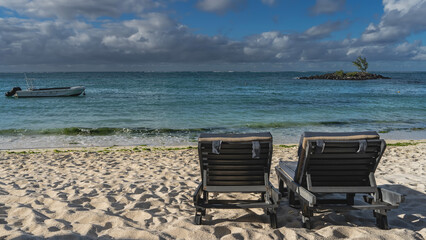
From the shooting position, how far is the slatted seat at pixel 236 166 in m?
3.79

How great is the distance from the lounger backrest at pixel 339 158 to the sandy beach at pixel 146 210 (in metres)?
0.61

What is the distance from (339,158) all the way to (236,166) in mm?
1273

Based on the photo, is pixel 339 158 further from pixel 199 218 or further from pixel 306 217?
pixel 199 218

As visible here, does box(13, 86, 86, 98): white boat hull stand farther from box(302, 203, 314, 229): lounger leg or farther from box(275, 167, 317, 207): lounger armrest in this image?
box(302, 203, 314, 229): lounger leg

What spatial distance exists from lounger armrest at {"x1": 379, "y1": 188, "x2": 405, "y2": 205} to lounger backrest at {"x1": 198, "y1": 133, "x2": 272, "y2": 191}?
4.94 ft

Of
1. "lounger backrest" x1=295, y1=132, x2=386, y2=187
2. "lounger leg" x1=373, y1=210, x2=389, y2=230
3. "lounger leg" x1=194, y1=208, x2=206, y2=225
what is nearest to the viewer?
"lounger backrest" x1=295, y1=132, x2=386, y2=187

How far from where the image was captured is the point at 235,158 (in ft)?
12.9

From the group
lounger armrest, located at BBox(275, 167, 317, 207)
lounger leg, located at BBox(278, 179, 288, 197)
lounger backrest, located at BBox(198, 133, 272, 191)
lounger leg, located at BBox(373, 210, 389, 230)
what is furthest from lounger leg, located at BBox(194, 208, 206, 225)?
lounger leg, located at BBox(373, 210, 389, 230)

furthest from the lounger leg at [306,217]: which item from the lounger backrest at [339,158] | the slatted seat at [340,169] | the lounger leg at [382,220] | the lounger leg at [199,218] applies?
the lounger leg at [199,218]

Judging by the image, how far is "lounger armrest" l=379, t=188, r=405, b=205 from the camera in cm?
362

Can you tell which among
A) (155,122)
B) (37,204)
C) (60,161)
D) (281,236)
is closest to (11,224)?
(37,204)

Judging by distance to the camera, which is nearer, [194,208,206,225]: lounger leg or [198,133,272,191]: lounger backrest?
[198,133,272,191]: lounger backrest

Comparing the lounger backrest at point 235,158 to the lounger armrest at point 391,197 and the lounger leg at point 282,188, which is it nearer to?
the lounger leg at point 282,188

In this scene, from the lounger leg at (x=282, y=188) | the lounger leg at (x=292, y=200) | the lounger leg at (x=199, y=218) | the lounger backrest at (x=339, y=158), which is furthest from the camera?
the lounger leg at (x=282, y=188)
